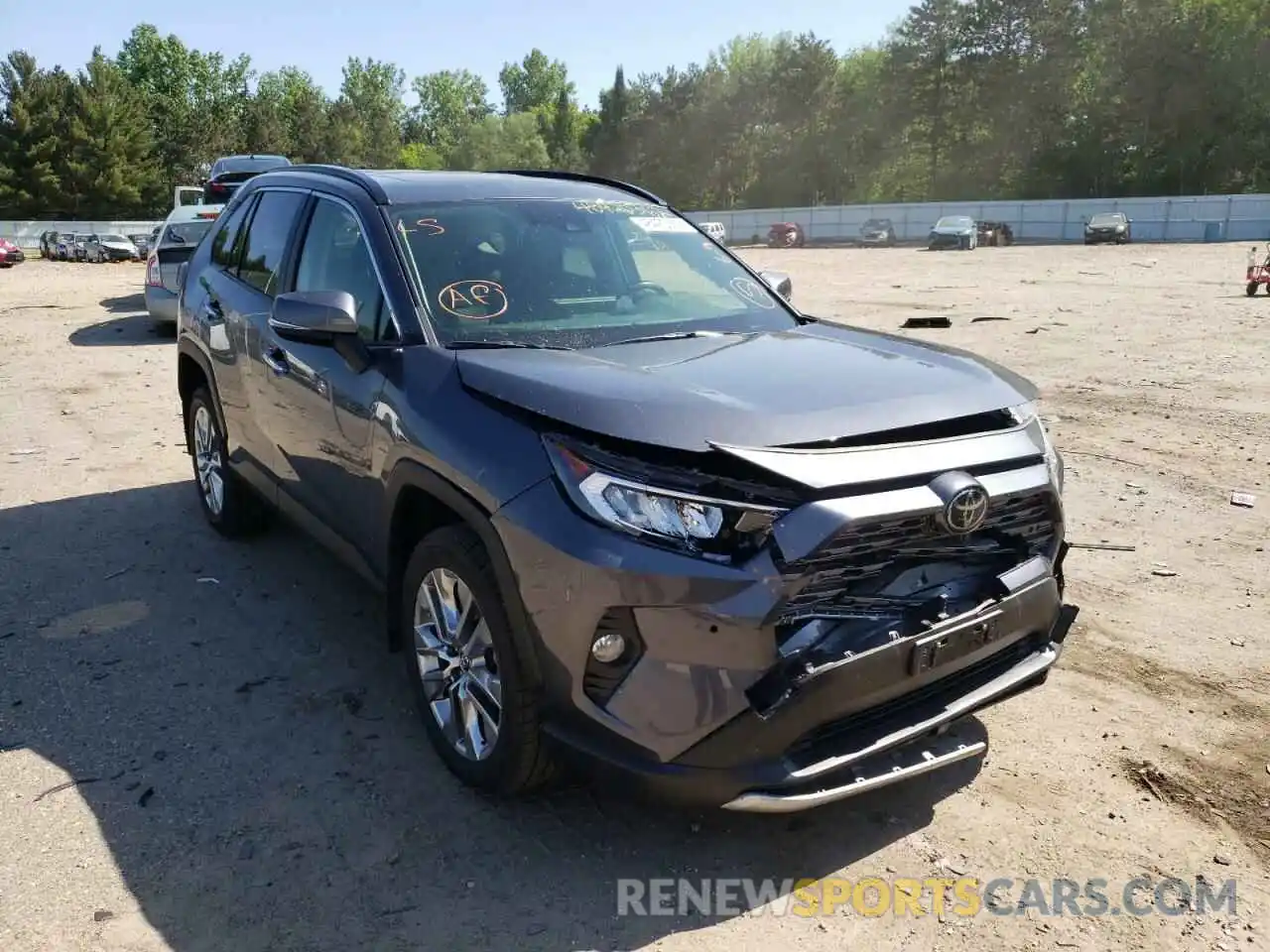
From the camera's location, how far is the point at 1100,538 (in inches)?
225

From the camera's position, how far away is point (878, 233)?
55.0 m

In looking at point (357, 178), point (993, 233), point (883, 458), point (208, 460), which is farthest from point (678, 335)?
point (993, 233)

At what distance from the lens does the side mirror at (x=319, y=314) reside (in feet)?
11.6

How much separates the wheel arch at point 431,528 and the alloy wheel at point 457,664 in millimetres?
169

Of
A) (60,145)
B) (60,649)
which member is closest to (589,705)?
(60,649)

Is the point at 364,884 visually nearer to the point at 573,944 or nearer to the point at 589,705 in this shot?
the point at 573,944

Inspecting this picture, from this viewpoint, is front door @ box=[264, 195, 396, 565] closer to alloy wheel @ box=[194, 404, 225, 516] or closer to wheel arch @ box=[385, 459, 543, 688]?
wheel arch @ box=[385, 459, 543, 688]

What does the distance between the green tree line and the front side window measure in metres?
69.5

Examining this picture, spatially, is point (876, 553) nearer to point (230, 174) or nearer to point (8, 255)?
point (230, 174)

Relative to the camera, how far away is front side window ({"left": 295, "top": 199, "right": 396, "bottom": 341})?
12.3 feet

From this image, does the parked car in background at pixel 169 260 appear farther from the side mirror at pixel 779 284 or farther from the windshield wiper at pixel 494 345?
the windshield wiper at pixel 494 345

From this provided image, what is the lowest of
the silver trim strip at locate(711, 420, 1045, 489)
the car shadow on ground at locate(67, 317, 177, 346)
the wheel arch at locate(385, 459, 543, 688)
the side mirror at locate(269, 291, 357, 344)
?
the car shadow on ground at locate(67, 317, 177, 346)

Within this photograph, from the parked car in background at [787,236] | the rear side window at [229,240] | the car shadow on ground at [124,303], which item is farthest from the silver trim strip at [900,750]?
the parked car in background at [787,236]

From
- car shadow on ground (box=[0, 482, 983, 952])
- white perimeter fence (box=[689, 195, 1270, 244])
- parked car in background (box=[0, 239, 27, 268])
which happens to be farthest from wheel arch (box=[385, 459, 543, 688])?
white perimeter fence (box=[689, 195, 1270, 244])
